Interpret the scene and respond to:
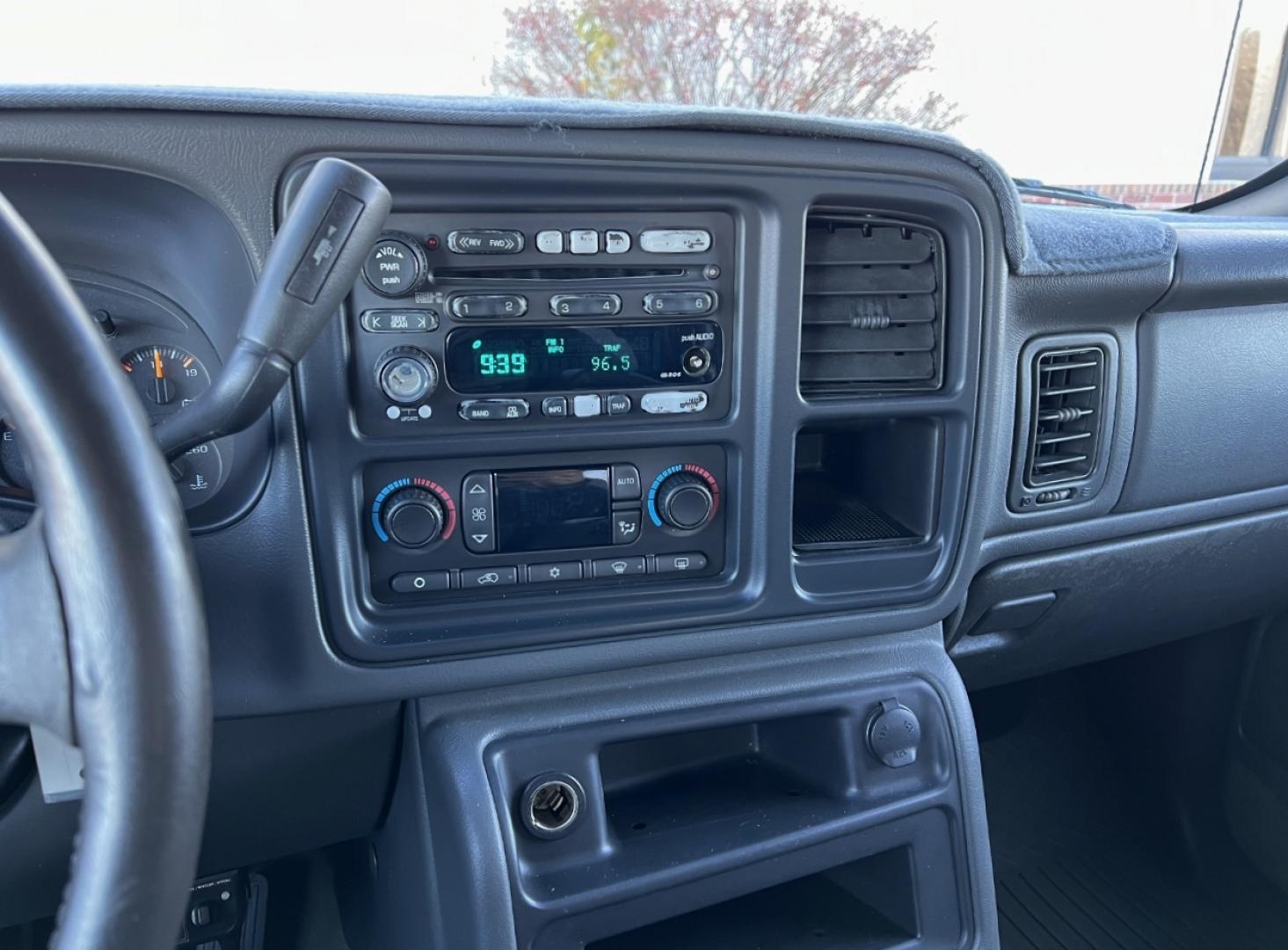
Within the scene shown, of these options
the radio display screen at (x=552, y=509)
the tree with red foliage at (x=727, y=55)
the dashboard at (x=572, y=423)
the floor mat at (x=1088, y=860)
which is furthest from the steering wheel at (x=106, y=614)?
the floor mat at (x=1088, y=860)

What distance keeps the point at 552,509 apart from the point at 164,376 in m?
0.37

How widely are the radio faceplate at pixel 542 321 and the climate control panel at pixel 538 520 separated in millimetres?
49

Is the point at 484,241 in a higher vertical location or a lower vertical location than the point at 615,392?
higher

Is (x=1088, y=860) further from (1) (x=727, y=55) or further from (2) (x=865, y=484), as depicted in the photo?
(1) (x=727, y=55)

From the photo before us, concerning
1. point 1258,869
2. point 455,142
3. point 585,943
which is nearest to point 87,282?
point 455,142

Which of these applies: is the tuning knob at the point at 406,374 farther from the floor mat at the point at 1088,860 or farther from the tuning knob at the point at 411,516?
the floor mat at the point at 1088,860

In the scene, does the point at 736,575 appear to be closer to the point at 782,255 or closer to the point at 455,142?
the point at 782,255

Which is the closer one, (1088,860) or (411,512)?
(411,512)

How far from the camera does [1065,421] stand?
48.0 inches

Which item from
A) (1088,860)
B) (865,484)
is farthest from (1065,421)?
(1088,860)

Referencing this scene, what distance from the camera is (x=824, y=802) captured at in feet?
3.59

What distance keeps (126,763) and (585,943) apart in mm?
592

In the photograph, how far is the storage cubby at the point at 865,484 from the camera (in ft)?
3.56

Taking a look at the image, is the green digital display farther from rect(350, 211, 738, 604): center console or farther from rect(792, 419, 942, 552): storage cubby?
rect(792, 419, 942, 552): storage cubby
